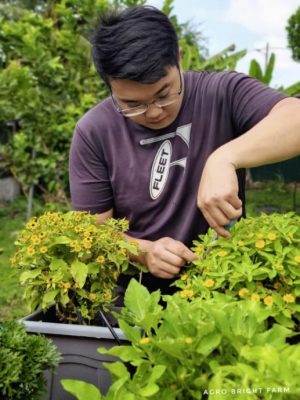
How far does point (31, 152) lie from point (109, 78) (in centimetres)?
501

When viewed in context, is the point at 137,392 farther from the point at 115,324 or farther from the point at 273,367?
the point at 115,324

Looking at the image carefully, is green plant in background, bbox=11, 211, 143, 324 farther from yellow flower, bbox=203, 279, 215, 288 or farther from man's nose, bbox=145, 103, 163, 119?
man's nose, bbox=145, 103, 163, 119

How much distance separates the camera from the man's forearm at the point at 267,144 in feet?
4.10

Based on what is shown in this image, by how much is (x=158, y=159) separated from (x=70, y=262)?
0.64 metres

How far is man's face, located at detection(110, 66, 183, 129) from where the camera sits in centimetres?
145

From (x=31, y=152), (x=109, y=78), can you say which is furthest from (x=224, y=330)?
(x=31, y=152)

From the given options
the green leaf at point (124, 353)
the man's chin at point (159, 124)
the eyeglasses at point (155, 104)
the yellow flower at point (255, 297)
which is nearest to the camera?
the green leaf at point (124, 353)

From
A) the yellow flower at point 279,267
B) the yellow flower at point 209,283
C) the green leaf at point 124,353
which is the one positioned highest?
the yellow flower at point 279,267

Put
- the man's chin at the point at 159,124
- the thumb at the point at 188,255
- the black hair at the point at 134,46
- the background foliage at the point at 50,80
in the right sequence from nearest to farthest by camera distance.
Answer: the thumb at the point at 188,255
the black hair at the point at 134,46
the man's chin at the point at 159,124
the background foliage at the point at 50,80

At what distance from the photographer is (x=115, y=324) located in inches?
49.9

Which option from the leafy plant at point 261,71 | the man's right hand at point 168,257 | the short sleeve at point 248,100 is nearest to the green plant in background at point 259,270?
the man's right hand at point 168,257

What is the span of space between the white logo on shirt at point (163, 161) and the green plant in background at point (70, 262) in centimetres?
48

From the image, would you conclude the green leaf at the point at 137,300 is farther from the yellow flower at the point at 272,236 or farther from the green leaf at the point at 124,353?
the yellow flower at the point at 272,236

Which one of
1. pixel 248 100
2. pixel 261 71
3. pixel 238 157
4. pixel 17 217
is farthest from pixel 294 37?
pixel 238 157
